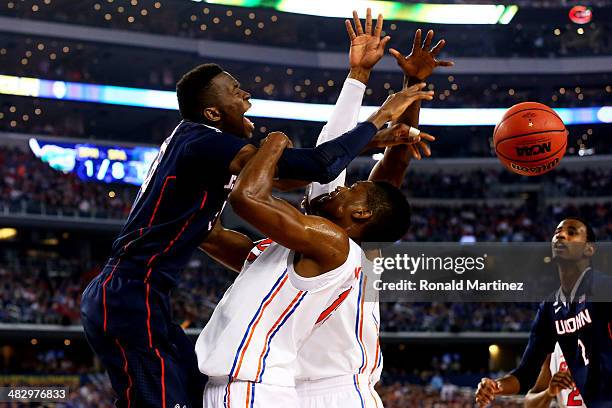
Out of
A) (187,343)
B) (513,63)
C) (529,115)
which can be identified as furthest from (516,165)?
(513,63)

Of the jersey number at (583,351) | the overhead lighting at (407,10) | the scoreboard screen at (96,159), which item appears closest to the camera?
the jersey number at (583,351)

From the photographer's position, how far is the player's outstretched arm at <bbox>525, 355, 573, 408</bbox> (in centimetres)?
628

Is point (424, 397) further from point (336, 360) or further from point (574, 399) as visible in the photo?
point (336, 360)

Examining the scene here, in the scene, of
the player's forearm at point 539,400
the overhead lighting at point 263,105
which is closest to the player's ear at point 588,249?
the player's forearm at point 539,400

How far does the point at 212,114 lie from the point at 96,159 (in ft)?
104

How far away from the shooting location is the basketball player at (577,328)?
6043 millimetres

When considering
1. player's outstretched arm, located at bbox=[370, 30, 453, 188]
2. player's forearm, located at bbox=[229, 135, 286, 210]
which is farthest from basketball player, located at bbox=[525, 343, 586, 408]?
player's forearm, located at bbox=[229, 135, 286, 210]

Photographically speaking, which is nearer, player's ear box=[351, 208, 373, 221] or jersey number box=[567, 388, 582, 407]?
player's ear box=[351, 208, 373, 221]

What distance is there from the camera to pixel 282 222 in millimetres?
3594

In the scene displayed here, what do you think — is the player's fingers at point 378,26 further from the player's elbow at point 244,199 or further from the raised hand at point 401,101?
the player's elbow at point 244,199

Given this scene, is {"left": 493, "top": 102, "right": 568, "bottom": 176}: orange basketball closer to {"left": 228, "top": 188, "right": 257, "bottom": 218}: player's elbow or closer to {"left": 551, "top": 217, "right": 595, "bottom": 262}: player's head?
{"left": 551, "top": 217, "right": 595, "bottom": 262}: player's head

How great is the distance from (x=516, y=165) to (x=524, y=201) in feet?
106

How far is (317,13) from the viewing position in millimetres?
39156

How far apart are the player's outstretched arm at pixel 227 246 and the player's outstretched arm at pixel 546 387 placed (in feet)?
9.36
